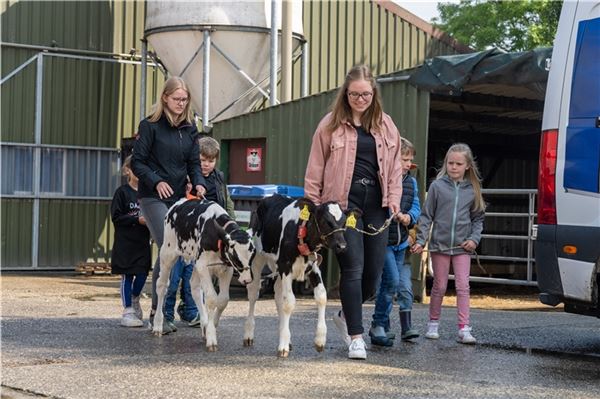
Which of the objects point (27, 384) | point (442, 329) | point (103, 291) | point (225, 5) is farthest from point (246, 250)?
point (225, 5)

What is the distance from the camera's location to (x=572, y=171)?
7.62 metres

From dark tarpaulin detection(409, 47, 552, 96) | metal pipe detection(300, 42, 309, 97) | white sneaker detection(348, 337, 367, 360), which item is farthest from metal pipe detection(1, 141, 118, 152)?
white sneaker detection(348, 337, 367, 360)

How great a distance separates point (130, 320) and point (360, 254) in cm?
279

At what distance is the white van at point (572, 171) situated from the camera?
24.7 feet

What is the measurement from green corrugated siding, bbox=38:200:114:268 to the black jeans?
13743 millimetres

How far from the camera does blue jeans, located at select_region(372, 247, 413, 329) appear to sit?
8.53 meters

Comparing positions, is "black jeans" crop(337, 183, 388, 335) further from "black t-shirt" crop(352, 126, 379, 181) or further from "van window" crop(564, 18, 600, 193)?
"van window" crop(564, 18, 600, 193)

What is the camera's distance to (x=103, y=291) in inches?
575

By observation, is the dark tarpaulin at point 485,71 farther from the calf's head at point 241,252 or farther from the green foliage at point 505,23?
the green foliage at point 505,23

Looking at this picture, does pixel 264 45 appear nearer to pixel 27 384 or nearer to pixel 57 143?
pixel 57 143

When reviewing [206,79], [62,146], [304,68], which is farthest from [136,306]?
[304,68]

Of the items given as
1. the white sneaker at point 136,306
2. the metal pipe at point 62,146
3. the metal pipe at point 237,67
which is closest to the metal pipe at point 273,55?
the metal pipe at point 237,67

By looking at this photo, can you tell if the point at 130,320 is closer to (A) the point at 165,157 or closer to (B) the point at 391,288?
(A) the point at 165,157

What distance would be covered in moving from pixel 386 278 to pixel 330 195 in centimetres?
138
